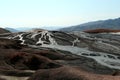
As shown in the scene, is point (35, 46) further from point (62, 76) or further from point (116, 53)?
point (62, 76)

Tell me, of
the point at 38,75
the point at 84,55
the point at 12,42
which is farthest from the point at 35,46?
the point at 38,75

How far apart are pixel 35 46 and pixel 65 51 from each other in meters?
3.34

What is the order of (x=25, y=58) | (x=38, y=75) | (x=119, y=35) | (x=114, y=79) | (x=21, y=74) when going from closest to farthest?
1. (x=114, y=79)
2. (x=38, y=75)
3. (x=21, y=74)
4. (x=25, y=58)
5. (x=119, y=35)

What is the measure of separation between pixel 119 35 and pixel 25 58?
2140 centimetres

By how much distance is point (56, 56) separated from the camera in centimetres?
2622

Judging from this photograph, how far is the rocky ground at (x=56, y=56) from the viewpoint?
50.2 feet

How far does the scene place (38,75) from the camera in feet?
39.3

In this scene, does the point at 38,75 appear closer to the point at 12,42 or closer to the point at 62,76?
the point at 62,76

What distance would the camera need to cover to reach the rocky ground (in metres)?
15.3

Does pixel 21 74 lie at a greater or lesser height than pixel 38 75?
lesser

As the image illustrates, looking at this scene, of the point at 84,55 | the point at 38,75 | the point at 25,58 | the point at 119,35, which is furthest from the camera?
the point at 119,35

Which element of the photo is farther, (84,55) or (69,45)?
(69,45)

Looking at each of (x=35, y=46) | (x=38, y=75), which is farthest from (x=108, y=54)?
(x=38, y=75)

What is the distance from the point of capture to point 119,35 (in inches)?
1645
